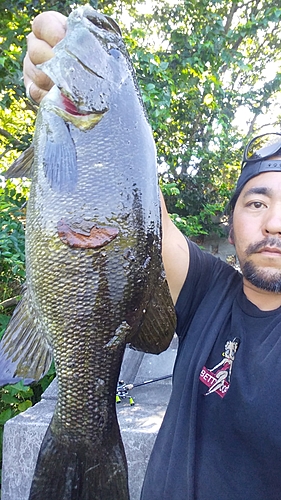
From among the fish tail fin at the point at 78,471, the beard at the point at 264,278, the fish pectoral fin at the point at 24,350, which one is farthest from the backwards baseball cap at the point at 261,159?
the fish tail fin at the point at 78,471

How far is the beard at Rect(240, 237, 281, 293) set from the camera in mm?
1763

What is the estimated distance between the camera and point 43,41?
1.53m

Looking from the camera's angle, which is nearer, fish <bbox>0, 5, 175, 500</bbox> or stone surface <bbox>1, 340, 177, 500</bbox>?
fish <bbox>0, 5, 175, 500</bbox>

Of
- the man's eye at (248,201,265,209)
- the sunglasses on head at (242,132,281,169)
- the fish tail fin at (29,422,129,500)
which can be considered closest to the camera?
the fish tail fin at (29,422,129,500)

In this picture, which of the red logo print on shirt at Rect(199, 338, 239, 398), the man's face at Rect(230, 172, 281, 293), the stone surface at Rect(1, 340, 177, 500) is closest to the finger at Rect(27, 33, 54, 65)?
the man's face at Rect(230, 172, 281, 293)

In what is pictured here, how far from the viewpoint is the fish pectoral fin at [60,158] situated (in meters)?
1.37

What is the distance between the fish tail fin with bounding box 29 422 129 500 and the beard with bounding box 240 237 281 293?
35.6 inches

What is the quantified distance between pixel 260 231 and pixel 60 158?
0.96 m

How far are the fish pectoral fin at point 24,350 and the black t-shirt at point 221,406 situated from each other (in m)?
0.64

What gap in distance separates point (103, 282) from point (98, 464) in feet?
1.99

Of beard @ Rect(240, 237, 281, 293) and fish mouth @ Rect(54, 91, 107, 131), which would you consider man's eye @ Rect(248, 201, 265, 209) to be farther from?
fish mouth @ Rect(54, 91, 107, 131)

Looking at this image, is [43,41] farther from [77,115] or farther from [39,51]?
[77,115]

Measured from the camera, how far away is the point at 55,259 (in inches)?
53.1

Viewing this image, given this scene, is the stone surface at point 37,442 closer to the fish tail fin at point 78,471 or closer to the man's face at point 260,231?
the fish tail fin at point 78,471
